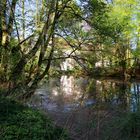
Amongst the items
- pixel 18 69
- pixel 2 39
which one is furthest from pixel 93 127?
pixel 2 39

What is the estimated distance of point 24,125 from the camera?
8891 millimetres

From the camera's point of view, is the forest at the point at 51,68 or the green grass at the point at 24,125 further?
the forest at the point at 51,68

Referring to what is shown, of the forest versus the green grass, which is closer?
the green grass

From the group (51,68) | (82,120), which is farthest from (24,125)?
(51,68)

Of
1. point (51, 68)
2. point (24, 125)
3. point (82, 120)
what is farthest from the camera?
point (51, 68)

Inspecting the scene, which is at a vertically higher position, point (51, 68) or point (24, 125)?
point (51, 68)

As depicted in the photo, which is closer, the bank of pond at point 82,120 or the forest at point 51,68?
the bank of pond at point 82,120

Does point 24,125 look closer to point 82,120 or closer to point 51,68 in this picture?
point 82,120

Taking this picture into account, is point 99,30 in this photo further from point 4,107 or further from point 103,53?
point 4,107

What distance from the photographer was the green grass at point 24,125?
8398 mm

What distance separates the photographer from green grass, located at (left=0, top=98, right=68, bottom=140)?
840 centimetres

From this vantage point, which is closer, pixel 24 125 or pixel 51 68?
pixel 24 125

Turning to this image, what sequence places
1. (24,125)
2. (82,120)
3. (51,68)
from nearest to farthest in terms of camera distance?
1. (24,125)
2. (82,120)
3. (51,68)

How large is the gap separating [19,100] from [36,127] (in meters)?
1.87
